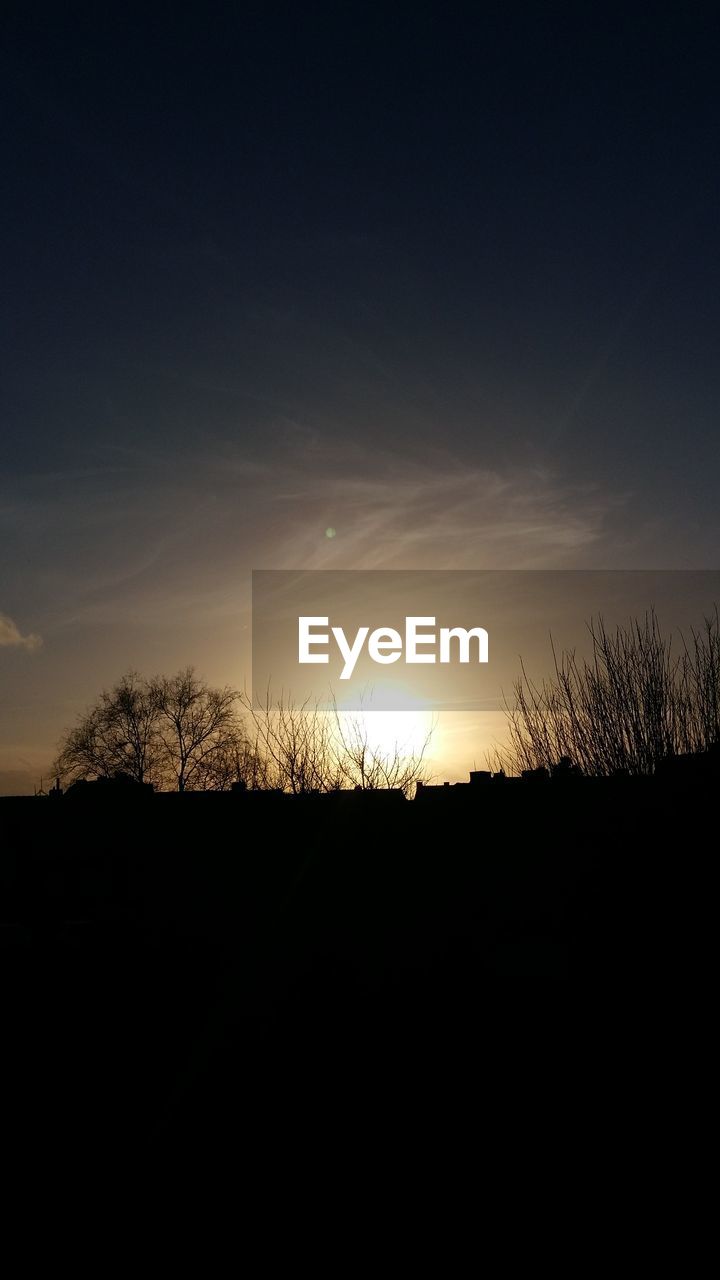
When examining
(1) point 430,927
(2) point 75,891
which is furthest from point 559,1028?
(2) point 75,891

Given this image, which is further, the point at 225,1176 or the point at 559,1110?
the point at 559,1110

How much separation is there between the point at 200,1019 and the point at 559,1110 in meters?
4.12

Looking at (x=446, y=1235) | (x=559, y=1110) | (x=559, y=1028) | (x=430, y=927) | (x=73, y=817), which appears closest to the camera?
(x=446, y=1235)

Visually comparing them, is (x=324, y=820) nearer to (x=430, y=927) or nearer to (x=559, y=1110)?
(x=430, y=927)

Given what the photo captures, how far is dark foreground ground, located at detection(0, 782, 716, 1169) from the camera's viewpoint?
7414 mm

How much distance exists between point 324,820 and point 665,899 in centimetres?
455

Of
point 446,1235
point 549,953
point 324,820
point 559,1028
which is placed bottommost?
point 446,1235

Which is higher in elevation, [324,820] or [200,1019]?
[324,820]

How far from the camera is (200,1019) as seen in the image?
9.45 m

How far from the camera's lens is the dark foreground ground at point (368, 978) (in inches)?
292

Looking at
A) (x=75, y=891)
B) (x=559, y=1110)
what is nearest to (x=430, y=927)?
(x=559, y=1110)

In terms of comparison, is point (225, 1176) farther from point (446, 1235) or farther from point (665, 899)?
point (665, 899)

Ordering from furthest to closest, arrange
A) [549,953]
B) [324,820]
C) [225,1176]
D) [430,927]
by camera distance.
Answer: [324,820] → [430,927] → [549,953] → [225,1176]

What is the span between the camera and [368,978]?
941 centimetres
